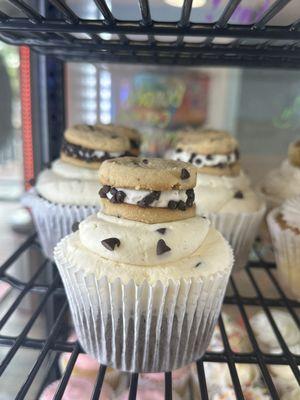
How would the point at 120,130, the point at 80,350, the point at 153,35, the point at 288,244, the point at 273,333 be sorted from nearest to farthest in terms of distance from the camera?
the point at 153,35 → the point at 80,350 → the point at 273,333 → the point at 288,244 → the point at 120,130

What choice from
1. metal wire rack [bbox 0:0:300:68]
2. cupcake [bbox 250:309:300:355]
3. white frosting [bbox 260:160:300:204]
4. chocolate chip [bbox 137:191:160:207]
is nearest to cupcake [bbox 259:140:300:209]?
white frosting [bbox 260:160:300:204]

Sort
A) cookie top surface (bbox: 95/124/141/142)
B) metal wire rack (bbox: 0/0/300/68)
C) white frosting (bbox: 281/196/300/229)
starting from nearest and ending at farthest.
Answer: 1. metal wire rack (bbox: 0/0/300/68)
2. white frosting (bbox: 281/196/300/229)
3. cookie top surface (bbox: 95/124/141/142)

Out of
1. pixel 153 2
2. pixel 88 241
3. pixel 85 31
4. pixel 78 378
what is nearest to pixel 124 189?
pixel 88 241

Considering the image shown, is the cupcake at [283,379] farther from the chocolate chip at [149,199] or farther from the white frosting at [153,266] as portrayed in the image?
the chocolate chip at [149,199]

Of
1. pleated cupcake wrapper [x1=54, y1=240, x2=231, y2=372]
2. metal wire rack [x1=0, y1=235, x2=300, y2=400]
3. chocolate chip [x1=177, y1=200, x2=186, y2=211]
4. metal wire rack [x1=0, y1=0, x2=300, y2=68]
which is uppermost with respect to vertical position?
metal wire rack [x1=0, y1=0, x2=300, y2=68]

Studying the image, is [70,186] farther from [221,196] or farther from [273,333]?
[273,333]

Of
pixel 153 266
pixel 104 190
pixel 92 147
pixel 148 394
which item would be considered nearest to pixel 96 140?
pixel 92 147

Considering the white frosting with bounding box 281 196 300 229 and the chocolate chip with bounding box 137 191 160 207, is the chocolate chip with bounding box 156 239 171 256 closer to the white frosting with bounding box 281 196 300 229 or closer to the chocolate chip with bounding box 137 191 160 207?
the chocolate chip with bounding box 137 191 160 207
